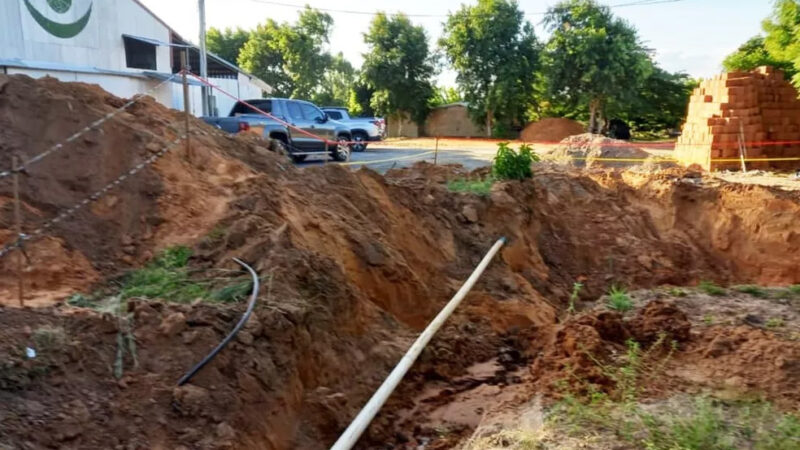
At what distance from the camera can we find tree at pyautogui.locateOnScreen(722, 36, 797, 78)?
24.4m

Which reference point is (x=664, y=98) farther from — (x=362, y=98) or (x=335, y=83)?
(x=335, y=83)

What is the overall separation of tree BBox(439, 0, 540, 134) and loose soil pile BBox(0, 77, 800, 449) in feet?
88.7

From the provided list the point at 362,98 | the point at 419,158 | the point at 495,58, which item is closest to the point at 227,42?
the point at 362,98

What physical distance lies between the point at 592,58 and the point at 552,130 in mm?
4534

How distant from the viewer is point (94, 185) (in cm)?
660

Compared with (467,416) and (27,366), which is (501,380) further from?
(27,366)

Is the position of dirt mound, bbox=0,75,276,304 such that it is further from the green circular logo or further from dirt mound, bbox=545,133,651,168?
the green circular logo

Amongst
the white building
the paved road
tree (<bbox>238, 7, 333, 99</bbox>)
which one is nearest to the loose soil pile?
the paved road

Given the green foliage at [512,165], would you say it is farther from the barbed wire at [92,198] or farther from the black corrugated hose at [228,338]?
the black corrugated hose at [228,338]

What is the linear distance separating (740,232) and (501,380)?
326 inches

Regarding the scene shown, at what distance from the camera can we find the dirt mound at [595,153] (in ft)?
61.4

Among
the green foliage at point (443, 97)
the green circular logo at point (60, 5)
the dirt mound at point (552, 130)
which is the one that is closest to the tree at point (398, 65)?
the green foliage at point (443, 97)

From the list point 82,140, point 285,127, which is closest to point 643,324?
point 82,140

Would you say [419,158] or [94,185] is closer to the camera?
[94,185]
